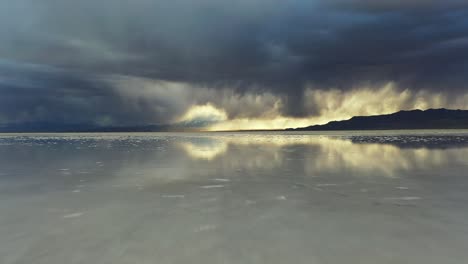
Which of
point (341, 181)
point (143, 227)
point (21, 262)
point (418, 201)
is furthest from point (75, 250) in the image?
point (341, 181)

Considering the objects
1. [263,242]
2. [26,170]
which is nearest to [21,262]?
[263,242]

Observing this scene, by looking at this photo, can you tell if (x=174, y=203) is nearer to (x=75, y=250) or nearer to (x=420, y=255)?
(x=75, y=250)

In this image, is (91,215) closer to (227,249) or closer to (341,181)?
(227,249)

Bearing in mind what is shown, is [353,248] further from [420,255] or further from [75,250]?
[75,250]

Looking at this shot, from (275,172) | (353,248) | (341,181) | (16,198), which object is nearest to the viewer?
(353,248)

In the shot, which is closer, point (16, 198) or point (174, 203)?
point (174, 203)

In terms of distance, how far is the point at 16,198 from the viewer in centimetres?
866

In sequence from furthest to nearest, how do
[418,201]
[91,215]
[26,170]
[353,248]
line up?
[26,170]
[418,201]
[91,215]
[353,248]

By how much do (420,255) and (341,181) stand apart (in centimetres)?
645

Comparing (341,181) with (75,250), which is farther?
(341,181)

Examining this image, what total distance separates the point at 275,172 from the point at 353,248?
28.0ft

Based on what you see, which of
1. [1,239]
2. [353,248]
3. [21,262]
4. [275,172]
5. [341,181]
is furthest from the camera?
[275,172]

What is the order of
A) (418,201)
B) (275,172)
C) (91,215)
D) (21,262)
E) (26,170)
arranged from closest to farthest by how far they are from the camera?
(21,262)
(91,215)
(418,201)
(275,172)
(26,170)

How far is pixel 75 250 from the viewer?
15.7ft
